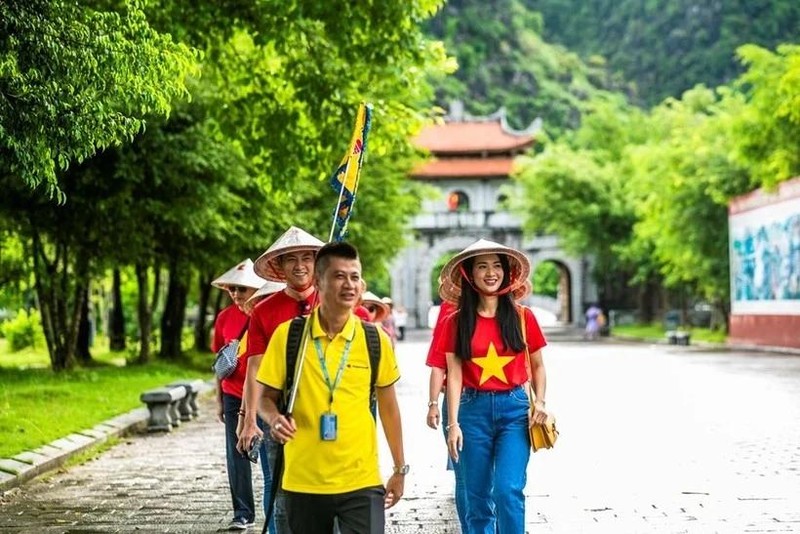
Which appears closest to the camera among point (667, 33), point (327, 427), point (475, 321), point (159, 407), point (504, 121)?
point (327, 427)

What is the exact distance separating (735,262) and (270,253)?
35866 mm

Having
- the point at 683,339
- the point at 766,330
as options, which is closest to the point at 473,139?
the point at 683,339

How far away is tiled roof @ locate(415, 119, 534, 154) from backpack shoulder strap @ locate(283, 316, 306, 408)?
66.4 metres

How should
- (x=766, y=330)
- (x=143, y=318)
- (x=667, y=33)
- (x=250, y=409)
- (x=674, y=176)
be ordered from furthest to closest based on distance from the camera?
(x=667, y=33), (x=674, y=176), (x=766, y=330), (x=143, y=318), (x=250, y=409)

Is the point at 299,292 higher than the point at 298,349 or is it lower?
higher

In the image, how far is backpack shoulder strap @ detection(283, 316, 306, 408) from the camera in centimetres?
492

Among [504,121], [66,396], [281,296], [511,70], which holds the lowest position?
[66,396]

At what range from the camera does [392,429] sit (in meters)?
5.06

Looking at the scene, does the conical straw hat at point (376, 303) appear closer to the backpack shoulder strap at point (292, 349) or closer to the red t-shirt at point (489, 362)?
the red t-shirt at point (489, 362)

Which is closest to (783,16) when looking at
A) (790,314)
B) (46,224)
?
(790,314)

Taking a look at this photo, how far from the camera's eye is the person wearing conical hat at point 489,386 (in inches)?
249

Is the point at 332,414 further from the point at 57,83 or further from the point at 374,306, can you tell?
the point at 374,306

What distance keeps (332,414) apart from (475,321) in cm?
178

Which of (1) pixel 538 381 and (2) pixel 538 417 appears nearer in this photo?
(2) pixel 538 417
